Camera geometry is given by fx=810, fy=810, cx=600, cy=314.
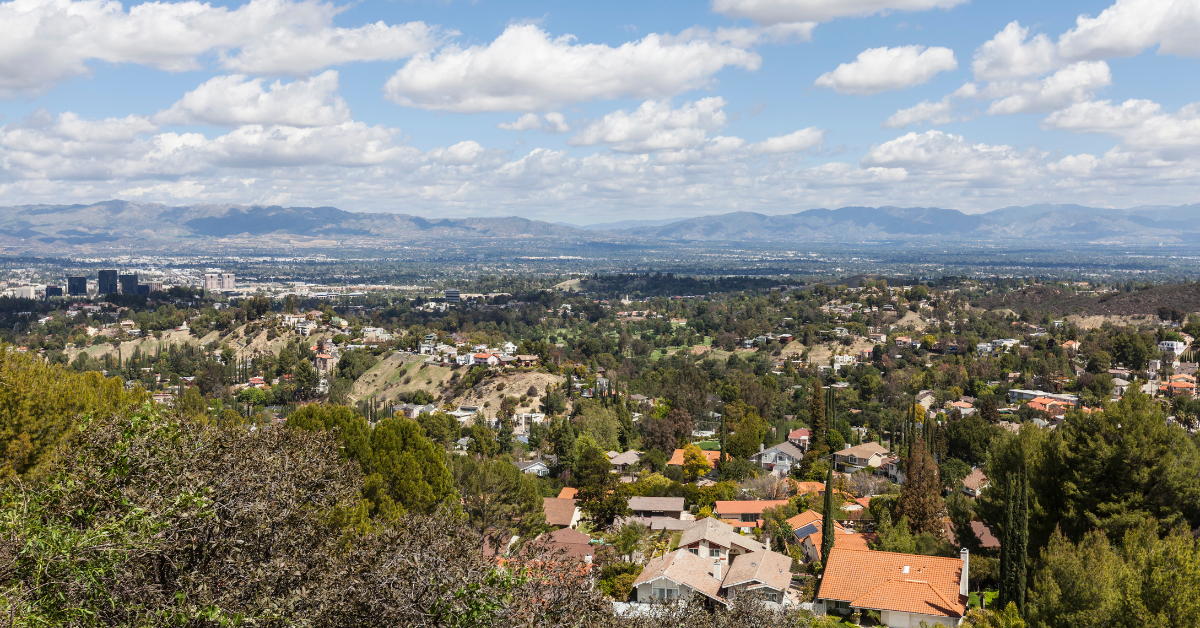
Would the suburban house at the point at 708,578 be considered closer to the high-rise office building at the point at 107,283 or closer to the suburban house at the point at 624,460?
the suburban house at the point at 624,460

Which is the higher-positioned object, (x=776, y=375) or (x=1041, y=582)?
(x=1041, y=582)

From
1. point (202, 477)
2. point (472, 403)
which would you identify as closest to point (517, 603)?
point (202, 477)

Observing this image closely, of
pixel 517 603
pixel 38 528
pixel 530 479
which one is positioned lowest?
pixel 530 479

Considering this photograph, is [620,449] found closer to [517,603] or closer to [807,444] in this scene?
[807,444]

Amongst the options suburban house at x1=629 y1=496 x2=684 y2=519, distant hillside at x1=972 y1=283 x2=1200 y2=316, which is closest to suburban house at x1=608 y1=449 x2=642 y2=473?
suburban house at x1=629 y1=496 x2=684 y2=519

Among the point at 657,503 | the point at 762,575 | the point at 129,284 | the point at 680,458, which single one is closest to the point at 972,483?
the point at 680,458

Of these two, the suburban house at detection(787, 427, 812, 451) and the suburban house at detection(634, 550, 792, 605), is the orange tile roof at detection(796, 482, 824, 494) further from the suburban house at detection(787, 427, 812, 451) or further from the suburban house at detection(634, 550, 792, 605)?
the suburban house at detection(634, 550, 792, 605)

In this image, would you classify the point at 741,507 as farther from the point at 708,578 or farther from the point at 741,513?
the point at 708,578

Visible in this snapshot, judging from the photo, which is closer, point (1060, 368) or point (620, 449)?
point (620, 449)
